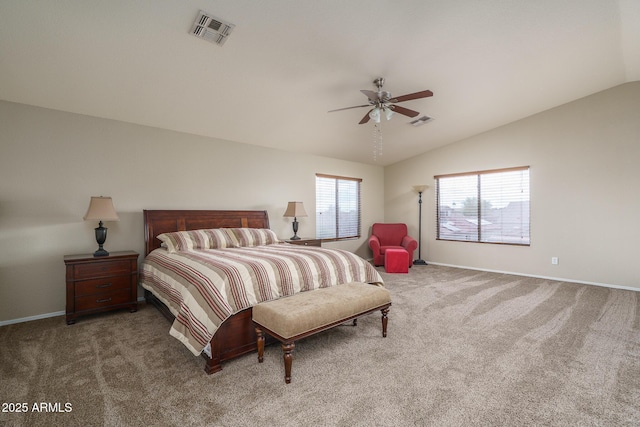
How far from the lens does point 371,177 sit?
24.4 feet

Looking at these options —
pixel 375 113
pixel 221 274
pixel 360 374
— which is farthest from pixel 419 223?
pixel 221 274

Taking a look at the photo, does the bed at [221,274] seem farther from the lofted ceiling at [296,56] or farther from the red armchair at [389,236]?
the red armchair at [389,236]

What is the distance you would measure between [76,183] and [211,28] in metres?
2.66

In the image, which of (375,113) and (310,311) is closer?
(310,311)

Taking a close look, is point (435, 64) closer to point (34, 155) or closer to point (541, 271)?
point (541, 271)

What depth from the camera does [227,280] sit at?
2.33m

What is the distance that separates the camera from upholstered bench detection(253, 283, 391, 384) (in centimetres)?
208

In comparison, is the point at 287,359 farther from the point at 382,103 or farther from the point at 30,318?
the point at 30,318

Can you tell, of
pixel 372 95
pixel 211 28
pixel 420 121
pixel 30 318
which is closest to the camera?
pixel 211 28

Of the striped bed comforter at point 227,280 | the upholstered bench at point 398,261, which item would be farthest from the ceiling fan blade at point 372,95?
the upholstered bench at point 398,261

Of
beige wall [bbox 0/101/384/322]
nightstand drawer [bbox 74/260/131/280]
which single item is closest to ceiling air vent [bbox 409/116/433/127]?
beige wall [bbox 0/101/384/322]

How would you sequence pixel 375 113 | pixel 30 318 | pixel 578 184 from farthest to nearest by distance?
pixel 578 184, pixel 375 113, pixel 30 318

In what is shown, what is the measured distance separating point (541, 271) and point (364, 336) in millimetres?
4332

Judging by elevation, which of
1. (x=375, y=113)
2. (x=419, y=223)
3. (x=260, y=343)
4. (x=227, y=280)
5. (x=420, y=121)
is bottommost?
(x=260, y=343)
